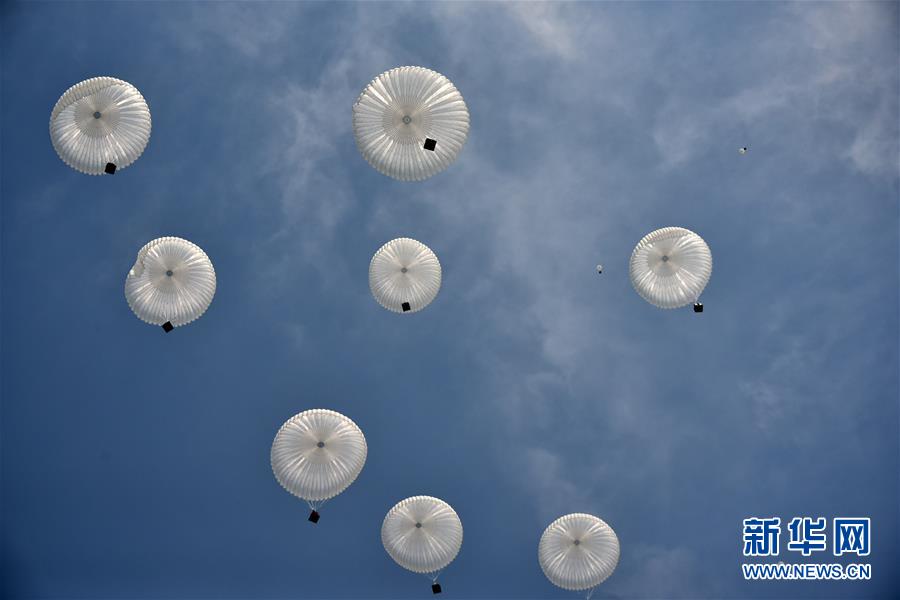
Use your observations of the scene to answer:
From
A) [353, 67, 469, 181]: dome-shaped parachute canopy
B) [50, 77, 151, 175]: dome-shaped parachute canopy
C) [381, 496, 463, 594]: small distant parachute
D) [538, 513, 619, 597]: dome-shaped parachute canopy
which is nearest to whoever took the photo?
[353, 67, 469, 181]: dome-shaped parachute canopy

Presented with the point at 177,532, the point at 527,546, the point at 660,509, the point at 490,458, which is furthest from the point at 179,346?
the point at 660,509

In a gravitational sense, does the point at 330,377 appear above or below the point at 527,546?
above

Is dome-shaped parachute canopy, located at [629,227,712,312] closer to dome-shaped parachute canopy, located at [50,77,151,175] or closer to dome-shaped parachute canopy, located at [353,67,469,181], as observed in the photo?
dome-shaped parachute canopy, located at [353,67,469,181]

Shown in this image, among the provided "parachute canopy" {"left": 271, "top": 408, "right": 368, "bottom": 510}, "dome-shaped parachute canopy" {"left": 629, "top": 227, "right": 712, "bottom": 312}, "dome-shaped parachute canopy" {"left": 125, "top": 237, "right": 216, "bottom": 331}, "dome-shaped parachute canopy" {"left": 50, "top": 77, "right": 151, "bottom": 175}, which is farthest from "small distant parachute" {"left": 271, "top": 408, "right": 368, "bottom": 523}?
"dome-shaped parachute canopy" {"left": 629, "top": 227, "right": 712, "bottom": 312}

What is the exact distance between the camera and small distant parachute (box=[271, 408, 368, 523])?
67.0 feet

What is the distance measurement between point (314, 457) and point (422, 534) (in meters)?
3.92

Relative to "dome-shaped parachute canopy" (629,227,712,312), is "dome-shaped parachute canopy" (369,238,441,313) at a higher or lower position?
lower

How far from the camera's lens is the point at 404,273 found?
884 inches

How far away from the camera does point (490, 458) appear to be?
2755cm

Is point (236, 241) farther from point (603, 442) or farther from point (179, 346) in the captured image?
point (603, 442)

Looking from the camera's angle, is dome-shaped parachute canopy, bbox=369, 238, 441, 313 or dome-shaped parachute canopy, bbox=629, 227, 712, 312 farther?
dome-shaped parachute canopy, bbox=369, 238, 441, 313

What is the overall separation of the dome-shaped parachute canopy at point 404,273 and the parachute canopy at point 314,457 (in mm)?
4275

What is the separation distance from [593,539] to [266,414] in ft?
40.9

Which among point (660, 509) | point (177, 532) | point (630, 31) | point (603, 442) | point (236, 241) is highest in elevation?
point (630, 31)
